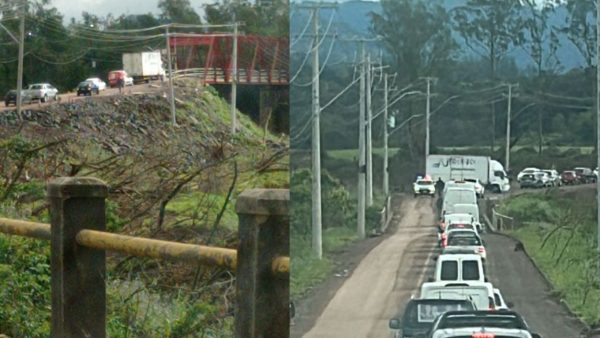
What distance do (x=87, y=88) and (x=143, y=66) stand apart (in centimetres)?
53

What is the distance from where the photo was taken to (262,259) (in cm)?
335

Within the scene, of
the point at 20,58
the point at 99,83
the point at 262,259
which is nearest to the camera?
the point at 262,259

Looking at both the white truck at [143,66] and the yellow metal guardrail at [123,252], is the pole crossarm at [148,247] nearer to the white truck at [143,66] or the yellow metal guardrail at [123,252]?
the yellow metal guardrail at [123,252]

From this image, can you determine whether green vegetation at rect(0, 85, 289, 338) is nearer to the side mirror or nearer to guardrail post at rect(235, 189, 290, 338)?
guardrail post at rect(235, 189, 290, 338)

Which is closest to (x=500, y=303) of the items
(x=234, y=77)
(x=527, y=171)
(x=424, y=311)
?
(x=424, y=311)

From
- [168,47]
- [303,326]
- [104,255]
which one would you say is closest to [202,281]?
[104,255]

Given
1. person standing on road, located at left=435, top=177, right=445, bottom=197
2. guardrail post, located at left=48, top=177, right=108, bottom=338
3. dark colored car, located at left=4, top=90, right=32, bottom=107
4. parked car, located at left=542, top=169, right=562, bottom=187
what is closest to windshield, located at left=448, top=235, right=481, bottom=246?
person standing on road, located at left=435, top=177, right=445, bottom=197

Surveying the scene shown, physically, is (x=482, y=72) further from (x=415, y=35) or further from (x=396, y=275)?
(x=396, y=275)

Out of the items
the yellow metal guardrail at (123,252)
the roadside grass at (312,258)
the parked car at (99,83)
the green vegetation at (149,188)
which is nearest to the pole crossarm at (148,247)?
the yellow metal guardrail at (123,252)

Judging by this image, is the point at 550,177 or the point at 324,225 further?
the point at 324,225

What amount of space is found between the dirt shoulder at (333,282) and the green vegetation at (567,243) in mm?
288

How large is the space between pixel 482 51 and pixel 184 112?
2.69m

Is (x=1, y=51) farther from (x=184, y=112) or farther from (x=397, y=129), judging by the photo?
(x=397, y=129)

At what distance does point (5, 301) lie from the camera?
5750 millimetres
